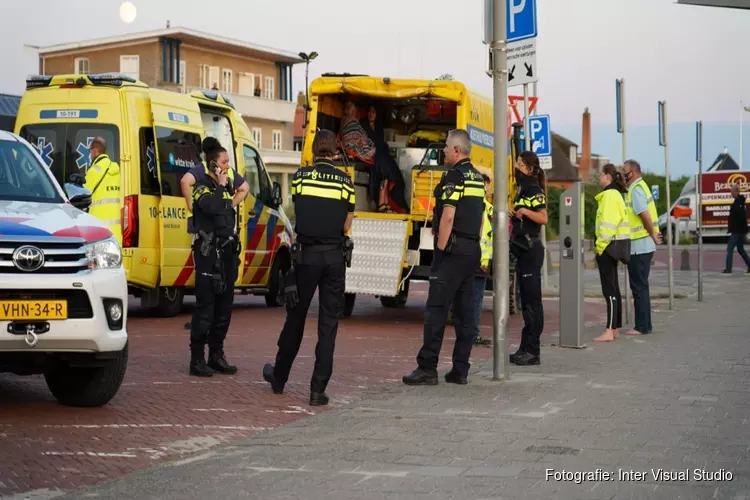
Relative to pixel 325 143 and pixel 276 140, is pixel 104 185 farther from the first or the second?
pixel 276 140

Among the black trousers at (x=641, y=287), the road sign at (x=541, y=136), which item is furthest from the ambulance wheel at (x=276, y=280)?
the black trousers at (x=641, y=287)

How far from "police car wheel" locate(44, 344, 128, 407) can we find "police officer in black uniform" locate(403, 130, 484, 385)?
8.62 ft

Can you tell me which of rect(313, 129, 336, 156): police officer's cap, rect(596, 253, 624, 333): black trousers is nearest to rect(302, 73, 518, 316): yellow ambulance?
rect(596, 253, 624, 333): black trousers

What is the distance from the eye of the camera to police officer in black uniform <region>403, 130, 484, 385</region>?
10273 millimetres

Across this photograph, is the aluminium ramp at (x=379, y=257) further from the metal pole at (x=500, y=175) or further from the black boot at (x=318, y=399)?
the black boot at (x=318, y=399)

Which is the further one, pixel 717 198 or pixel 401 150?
pixel 717 198

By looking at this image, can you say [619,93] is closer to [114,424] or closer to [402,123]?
A: [402,123]

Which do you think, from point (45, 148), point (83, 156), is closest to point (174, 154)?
point (83, 156)

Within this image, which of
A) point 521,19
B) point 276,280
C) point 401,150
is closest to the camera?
point 521,19

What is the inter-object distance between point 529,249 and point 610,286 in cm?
261

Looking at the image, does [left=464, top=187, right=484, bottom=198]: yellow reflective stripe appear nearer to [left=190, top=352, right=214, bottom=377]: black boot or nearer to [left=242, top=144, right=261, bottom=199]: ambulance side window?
[left=190, top=352, right=214, bottom=377]: black boot

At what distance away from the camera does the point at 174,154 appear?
53.0 ft

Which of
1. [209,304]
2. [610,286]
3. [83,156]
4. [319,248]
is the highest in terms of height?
[83,156]

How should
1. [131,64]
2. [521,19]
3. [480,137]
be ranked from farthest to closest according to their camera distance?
[131,64] → [480,137] → [521,19]
